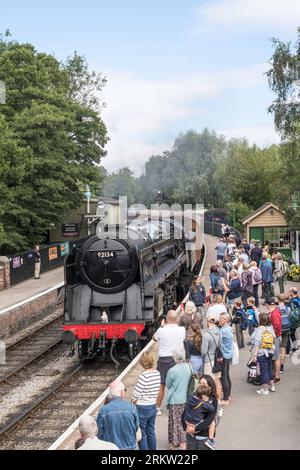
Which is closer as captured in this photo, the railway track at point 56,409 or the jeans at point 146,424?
the jeans at point 146,424

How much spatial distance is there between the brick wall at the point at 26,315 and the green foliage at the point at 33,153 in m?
3.70

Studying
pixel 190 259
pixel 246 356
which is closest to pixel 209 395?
pixel 246 356

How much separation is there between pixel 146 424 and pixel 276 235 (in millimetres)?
20967

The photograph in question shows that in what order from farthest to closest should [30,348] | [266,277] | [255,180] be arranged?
[255,180], [30,348], [266,277]

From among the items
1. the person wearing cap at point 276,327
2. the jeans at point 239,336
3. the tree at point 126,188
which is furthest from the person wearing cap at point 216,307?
the tree at point 126,188

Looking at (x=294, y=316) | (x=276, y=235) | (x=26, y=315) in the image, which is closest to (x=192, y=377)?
(x=294, y=316)

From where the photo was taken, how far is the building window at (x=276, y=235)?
26.8m

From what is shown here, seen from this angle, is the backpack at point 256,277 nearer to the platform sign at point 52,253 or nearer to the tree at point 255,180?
the platform sign at point 52,253

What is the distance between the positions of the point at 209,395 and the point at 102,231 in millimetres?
7729

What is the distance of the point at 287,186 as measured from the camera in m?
23.5

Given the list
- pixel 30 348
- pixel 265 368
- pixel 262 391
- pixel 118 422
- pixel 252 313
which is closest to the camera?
pixel 118 422

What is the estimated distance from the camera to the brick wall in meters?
16.8

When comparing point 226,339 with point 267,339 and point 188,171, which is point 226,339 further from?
point 188,171

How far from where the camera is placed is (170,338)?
854cm
